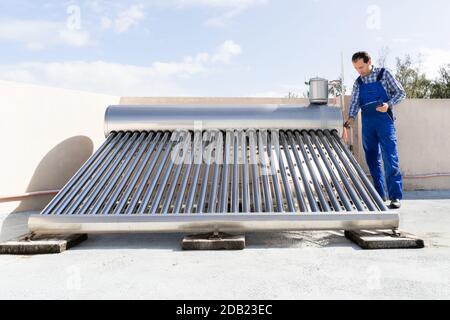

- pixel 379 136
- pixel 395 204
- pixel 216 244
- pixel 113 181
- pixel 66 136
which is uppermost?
pixel 66 136

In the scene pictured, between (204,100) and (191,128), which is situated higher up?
(204,100)

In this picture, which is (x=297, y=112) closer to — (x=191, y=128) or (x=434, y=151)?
(x=191, y=128)

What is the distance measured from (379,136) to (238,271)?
2850 mm

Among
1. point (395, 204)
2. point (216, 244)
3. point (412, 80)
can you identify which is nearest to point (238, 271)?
point (216, 244)

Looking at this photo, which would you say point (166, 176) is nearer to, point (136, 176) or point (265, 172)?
point (136, 176)

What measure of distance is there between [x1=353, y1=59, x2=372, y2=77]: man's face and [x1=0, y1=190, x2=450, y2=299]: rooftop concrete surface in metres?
2.08

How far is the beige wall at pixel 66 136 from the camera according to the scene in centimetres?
438

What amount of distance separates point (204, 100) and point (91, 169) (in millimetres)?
2915

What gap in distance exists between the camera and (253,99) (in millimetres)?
5953

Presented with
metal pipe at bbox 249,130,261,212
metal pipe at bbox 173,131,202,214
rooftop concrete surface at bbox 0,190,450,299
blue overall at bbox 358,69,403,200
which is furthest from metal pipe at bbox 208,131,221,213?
blue overall at bbox 358,69,403,200

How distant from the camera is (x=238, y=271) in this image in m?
2.26

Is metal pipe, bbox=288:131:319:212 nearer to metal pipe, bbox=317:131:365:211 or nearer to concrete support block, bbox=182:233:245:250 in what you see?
metal pipe, bbox=317:131:365:211

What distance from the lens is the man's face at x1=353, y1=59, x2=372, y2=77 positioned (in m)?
4.40
